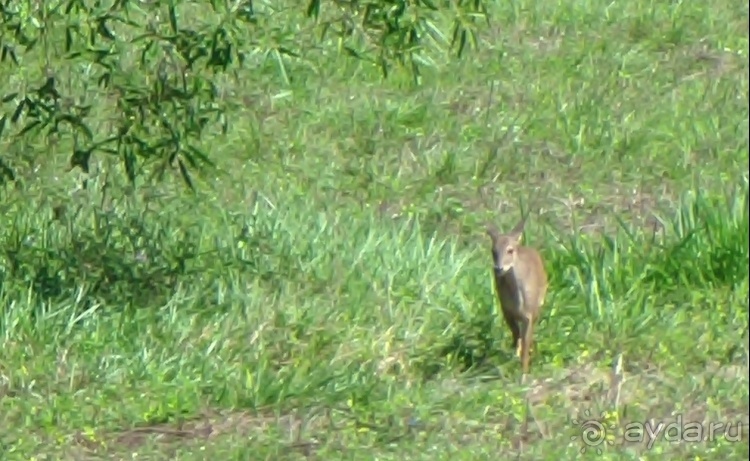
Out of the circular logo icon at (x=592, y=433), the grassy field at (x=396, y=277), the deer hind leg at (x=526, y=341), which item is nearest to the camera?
the circular logo icon at (x=592, y=433)

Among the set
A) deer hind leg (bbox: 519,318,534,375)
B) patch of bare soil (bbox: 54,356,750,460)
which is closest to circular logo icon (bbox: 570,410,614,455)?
patch of bare soil (bbox: 54,356,750,460)

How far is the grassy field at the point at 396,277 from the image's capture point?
636 cm

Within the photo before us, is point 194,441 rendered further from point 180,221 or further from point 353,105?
point 353,105

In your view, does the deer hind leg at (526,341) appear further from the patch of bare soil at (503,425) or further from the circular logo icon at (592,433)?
the circular logo icon at (592,433)

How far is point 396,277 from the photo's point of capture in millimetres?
7605

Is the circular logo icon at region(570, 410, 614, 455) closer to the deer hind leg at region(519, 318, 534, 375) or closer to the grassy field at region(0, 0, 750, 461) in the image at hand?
the grassy field at region(0, 0, 750, 461)

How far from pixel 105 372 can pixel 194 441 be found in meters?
0.63

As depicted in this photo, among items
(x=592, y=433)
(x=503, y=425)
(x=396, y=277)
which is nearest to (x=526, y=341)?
(x=503, y=425)

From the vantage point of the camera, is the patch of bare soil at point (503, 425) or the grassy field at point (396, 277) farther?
the grassy field at point (396, 277)

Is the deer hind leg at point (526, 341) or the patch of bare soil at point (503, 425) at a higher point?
the deer hind leg at point (526, 341)

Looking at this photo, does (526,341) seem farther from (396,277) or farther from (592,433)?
(396,277)

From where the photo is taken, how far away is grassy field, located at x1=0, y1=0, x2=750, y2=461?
20.9 ft

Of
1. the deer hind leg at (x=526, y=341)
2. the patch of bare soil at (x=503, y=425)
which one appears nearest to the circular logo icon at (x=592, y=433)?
the patch of bare soil at (x=503, y=425)

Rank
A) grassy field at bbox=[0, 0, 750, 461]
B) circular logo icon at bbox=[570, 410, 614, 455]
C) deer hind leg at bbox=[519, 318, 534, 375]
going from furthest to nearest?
deer hind leg at bbox=[519, 318, 534, 375]
grassy field at bbox=[0, 0, 750, 461]
circular logo icon at bbox=[570, 410, 614, 455]
